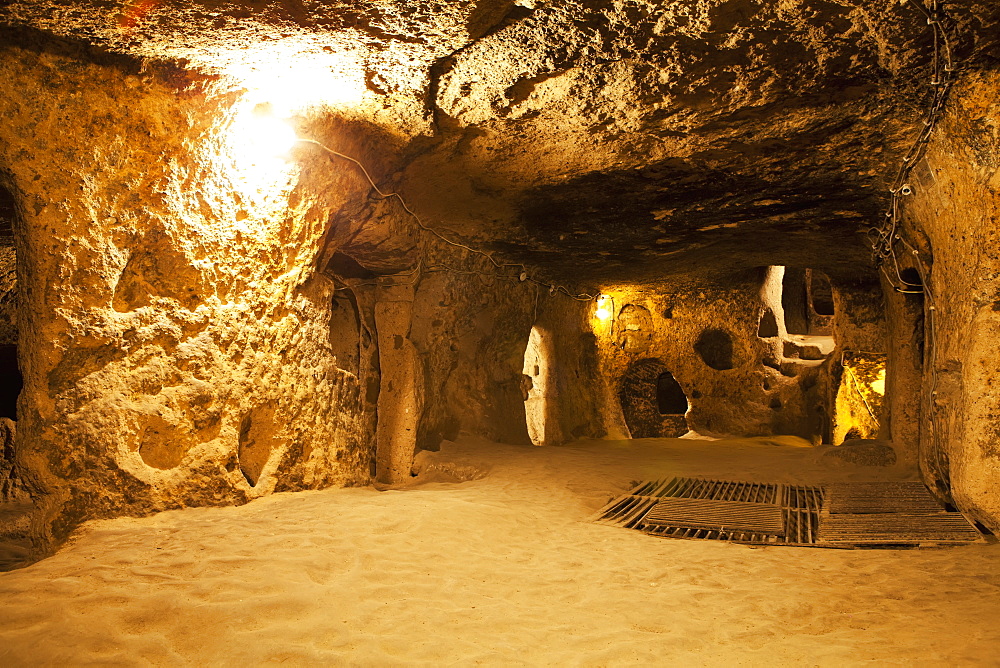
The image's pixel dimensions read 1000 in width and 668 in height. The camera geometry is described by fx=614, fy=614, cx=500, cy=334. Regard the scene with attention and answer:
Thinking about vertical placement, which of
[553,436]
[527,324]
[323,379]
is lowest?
[553,436]

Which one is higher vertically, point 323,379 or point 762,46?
point 762,46

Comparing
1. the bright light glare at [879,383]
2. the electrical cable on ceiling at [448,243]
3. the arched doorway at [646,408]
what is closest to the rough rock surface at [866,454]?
the electrical cable on ceiling at [448,243]

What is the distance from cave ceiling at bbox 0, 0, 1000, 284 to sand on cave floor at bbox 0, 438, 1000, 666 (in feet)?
8.38

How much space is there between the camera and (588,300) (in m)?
11.1

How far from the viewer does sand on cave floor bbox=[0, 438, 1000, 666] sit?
2176mm

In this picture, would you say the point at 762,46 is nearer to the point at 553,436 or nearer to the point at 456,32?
the point at 456,32

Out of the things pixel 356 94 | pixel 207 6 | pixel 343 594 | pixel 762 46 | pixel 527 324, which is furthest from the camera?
pixel 527 324

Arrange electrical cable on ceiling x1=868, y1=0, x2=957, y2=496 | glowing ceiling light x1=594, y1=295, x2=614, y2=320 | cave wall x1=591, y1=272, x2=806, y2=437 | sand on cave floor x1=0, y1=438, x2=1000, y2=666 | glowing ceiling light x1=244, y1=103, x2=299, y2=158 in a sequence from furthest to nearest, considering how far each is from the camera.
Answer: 1. glowing ceiling light x1=594, y1=295, x2=614, y2=320
2. cave wall x1=591, y1=272, x2=806, y2=437
3. glowing ceiling light x1=244, y1=103, x2=299, y2=158
4. electrical cable on ceiling x1=868, y1=0, x2=957, y2=496
5. sand on cave floor x1=0, y1=438, x2=1000, y2=666

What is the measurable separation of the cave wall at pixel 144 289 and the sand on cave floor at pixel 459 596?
315 mm

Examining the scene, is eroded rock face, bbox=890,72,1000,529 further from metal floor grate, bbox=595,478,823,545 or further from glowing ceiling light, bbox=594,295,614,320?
glowing ceiling light, bbox=594,295,614,320

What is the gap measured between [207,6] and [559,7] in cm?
165

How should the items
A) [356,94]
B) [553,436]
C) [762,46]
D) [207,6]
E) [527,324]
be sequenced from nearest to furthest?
1. [207,6]
2. [762,46]
3. [356,94]
4. [527,324]
5. [553,436]

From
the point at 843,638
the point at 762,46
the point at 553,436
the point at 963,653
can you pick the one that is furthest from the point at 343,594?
the point at 553,436

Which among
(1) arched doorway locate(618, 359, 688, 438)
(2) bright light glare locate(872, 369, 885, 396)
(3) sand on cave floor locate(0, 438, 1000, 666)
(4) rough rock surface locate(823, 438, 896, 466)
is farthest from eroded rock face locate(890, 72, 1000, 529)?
(1) arched doorway locate(618, 359, 688, 438)
